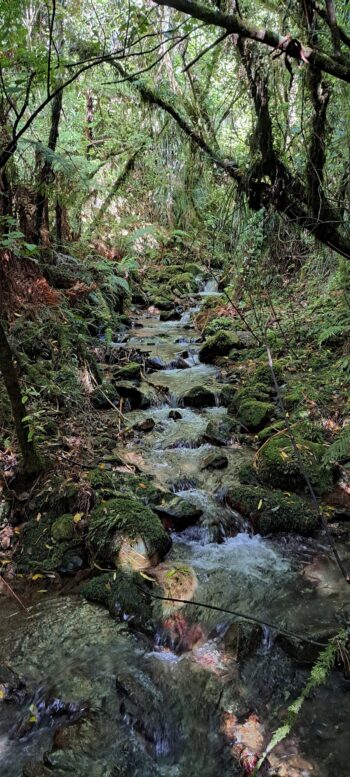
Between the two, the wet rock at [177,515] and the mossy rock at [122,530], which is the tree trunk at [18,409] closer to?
the mossy rock at [122,530]

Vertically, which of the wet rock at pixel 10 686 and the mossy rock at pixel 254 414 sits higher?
the mossy rock at pixel 254 414

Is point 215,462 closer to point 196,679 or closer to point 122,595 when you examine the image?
point 122,595

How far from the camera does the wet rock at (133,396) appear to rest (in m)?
7.24

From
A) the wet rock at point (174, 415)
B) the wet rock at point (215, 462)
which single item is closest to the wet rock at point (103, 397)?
the wet rock at point (174, 415)

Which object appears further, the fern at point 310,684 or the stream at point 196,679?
the stream at point 196,679

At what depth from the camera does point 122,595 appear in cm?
363

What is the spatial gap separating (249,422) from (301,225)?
9.20 feet

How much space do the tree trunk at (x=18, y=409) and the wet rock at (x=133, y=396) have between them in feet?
9.30

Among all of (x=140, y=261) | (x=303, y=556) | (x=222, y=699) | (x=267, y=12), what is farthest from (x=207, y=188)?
(x=140, y=261)

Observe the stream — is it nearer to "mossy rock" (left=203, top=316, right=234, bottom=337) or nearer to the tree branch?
the tree branch

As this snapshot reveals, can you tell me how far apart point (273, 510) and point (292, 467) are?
0.62 metres

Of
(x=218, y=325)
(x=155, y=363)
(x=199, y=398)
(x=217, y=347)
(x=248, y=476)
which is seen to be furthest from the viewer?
(x=218, y=325)

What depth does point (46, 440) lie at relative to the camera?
4.93m

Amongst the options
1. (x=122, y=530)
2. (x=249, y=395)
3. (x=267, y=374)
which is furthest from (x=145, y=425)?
(x=122, y=530)
